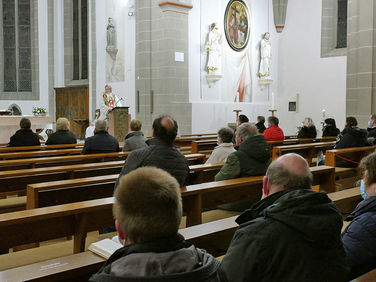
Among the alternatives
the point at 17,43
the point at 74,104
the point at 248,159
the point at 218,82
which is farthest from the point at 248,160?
the point at 17,43

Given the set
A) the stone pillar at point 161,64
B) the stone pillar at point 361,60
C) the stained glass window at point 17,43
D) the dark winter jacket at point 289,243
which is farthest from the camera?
the stained glass window at point 17,43

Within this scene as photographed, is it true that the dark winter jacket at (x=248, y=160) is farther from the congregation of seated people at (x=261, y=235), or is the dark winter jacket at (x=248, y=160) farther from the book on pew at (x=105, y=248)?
the book on pew at (x=105, y=248)

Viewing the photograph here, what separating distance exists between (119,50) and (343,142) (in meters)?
10.1

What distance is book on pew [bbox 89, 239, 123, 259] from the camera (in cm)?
233

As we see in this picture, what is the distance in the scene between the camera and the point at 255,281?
2055 mm

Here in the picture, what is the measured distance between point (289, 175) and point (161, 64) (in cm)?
1232

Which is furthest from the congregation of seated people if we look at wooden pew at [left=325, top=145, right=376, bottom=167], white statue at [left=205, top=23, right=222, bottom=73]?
white statue at [left=205, top=23, right=222, bottom=73]

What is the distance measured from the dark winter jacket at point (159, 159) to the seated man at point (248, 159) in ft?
2.59

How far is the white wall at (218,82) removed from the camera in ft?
48.4

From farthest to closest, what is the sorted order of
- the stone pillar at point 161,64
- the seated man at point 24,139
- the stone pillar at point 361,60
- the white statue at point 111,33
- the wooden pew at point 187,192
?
the white statue at point 111,33, the stone pillar at point 161,64, the stone pillar at point 361,60, the seated man at point 24,139, the wooden pew at point 187,192

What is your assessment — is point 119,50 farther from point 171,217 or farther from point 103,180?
point 171,217

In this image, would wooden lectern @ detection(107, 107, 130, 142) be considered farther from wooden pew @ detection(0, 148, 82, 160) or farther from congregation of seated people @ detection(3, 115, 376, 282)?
congregation of seated people @ detection(3, 115, 376, 282)

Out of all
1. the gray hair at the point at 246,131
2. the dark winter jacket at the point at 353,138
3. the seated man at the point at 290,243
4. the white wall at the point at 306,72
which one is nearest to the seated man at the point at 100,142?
the gray hair at the point at 246,131

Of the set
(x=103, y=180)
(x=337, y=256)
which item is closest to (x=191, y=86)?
(x=103, y=180)
